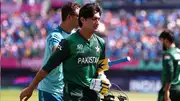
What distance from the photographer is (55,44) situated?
7.41 meters

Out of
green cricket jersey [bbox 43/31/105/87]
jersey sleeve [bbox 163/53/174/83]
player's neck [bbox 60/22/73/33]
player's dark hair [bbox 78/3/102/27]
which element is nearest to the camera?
player's dark hair [bbox 78/3/102/27]

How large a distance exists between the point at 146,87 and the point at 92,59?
2075 cm

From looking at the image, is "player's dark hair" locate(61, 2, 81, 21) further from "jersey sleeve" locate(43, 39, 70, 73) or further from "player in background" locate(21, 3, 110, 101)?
"jersey sleeve" locate(43, 39, 70, 73)

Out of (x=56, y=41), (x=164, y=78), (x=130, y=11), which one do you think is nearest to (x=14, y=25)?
(x=130, y=11)

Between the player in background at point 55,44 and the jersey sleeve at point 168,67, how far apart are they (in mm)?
2619

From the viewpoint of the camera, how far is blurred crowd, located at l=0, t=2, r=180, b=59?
27.3 metres

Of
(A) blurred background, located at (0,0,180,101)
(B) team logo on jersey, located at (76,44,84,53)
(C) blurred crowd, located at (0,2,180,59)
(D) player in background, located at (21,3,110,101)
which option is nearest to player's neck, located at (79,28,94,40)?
(D) player in background, located at (21,3,110,101)

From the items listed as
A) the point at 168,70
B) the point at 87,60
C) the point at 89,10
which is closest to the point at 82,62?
the point at 87,60

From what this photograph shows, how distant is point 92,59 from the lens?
6.46 metres

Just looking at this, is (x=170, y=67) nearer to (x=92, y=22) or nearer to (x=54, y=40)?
(x=54, y=40)

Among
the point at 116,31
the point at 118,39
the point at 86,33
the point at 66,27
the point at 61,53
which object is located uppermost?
the point at 116,31

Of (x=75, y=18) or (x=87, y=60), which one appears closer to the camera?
(x=87, y=60)

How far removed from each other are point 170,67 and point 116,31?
1928 centimetres

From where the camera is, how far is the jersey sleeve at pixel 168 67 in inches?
387
